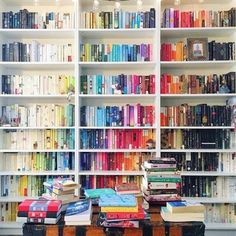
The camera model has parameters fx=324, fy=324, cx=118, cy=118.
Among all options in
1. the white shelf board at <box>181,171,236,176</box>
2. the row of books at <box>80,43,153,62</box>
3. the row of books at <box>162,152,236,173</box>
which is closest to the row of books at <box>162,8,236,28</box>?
the row of books at <box>80,43,153,62</box>

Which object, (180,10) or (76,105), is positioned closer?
(76,105)

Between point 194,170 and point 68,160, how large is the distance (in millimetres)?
1380

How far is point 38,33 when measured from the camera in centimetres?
358

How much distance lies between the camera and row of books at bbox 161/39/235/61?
3490mm

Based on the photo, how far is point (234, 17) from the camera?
347cm

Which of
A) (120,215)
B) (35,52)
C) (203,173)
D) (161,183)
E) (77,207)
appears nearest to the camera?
(120,215)

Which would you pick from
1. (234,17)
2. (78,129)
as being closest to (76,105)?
(78,129)

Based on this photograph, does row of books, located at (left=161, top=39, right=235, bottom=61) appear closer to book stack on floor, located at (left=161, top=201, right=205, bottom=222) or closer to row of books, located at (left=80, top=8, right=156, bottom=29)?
row of books, located at (left=80, top=8, right=156, bottom=29)

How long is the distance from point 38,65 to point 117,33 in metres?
0.94

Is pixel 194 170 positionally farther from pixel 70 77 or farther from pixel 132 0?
pixel 132 0

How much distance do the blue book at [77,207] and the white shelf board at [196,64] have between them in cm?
203

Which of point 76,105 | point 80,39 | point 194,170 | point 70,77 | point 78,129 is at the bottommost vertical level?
point 194,170

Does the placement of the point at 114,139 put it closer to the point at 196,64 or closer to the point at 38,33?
the point at 196,64

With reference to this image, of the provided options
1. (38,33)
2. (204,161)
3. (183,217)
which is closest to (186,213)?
(183,217)
